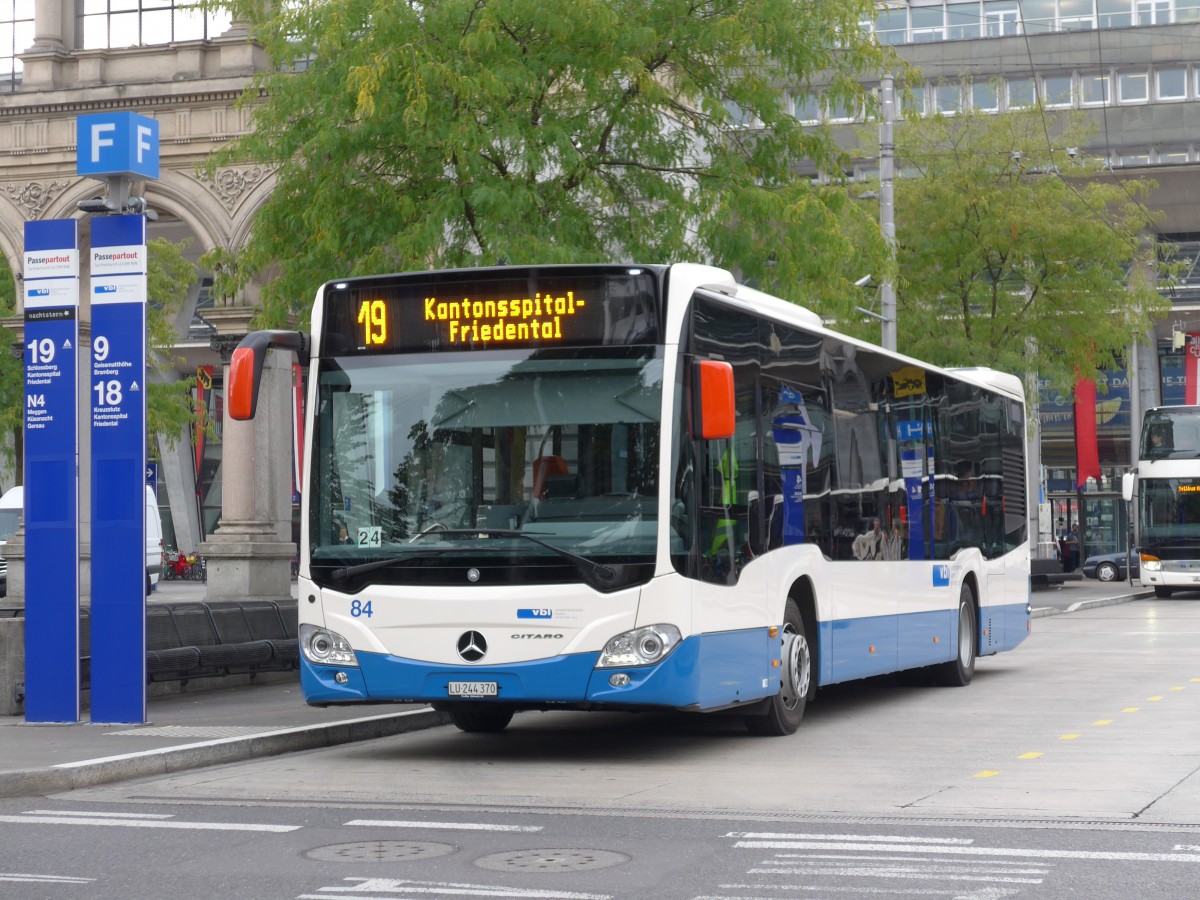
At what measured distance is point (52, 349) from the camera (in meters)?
13.4

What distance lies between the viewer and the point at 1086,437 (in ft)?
177

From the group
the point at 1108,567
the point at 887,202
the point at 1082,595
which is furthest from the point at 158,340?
the point at 1108,567

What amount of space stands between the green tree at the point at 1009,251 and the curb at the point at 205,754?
2552 centimetres

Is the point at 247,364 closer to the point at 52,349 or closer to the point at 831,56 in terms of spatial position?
the point at 52,349

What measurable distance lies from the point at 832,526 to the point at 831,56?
7.10 m

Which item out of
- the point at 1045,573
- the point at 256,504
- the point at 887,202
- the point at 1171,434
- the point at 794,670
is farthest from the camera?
the point at 1045,573

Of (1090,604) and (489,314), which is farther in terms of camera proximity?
(1090,604)

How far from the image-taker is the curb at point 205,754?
408 inches

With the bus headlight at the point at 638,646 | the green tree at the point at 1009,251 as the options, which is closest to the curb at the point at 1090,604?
the green tree at the point at 1009,251

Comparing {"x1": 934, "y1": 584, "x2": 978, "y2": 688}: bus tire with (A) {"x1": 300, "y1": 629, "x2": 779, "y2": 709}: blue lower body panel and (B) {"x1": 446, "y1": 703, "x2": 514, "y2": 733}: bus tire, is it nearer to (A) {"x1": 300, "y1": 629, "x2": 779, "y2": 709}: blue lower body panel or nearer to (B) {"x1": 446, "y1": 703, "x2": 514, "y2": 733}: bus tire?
Answer: (B) {"x1": 446, "y1": 703, "x2": 514, "y2": 733}: bus tire

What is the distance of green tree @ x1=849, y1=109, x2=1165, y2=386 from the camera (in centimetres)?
3747

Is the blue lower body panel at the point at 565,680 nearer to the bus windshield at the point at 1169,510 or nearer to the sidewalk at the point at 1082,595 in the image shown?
the sidewalk at the point at 1082,595

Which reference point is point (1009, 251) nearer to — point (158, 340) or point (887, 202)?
point (887, 202)

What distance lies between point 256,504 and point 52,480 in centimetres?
995
